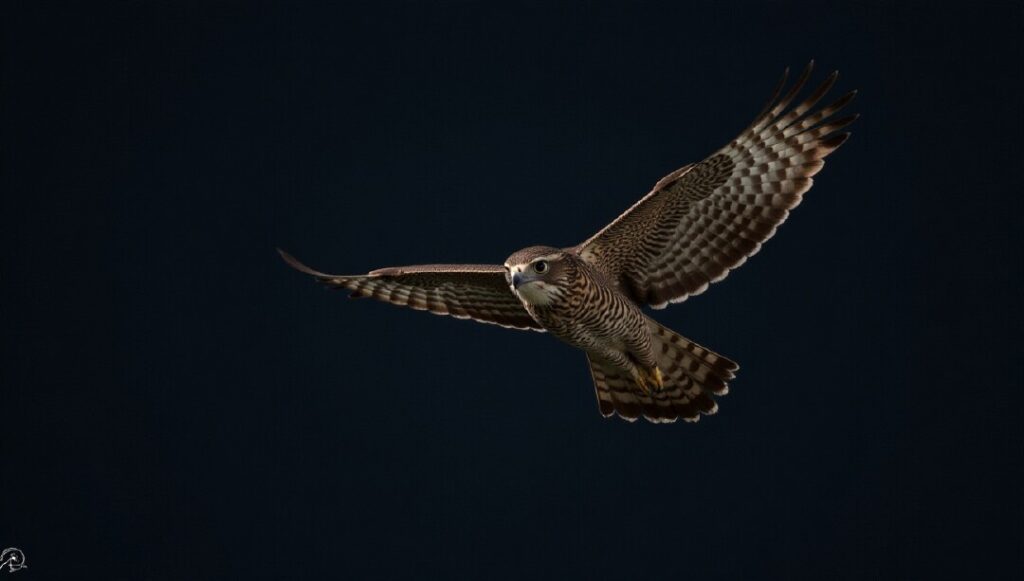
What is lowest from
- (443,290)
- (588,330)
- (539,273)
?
(588,330)

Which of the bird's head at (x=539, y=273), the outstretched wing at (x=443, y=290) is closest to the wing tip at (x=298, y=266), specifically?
the outstretched wing at (x=443, y=290)

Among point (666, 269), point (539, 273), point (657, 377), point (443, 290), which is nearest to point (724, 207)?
point (666, 269)

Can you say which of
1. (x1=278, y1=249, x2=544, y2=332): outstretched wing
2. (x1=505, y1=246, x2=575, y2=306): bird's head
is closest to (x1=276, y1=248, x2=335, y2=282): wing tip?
(x1=278, y1=249, x2=544, y2=332): outstretched wing

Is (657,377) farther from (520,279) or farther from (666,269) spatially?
(520,279)

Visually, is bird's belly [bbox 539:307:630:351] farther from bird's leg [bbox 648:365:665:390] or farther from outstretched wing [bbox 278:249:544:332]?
outstretched wing [bbox 278:249:544:332]

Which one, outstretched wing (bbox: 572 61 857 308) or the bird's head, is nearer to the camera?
the bird's head

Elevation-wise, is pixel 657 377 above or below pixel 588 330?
below

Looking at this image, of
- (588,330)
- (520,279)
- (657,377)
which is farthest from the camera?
(657,377)

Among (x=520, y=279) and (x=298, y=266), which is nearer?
(x=520, y=279)
